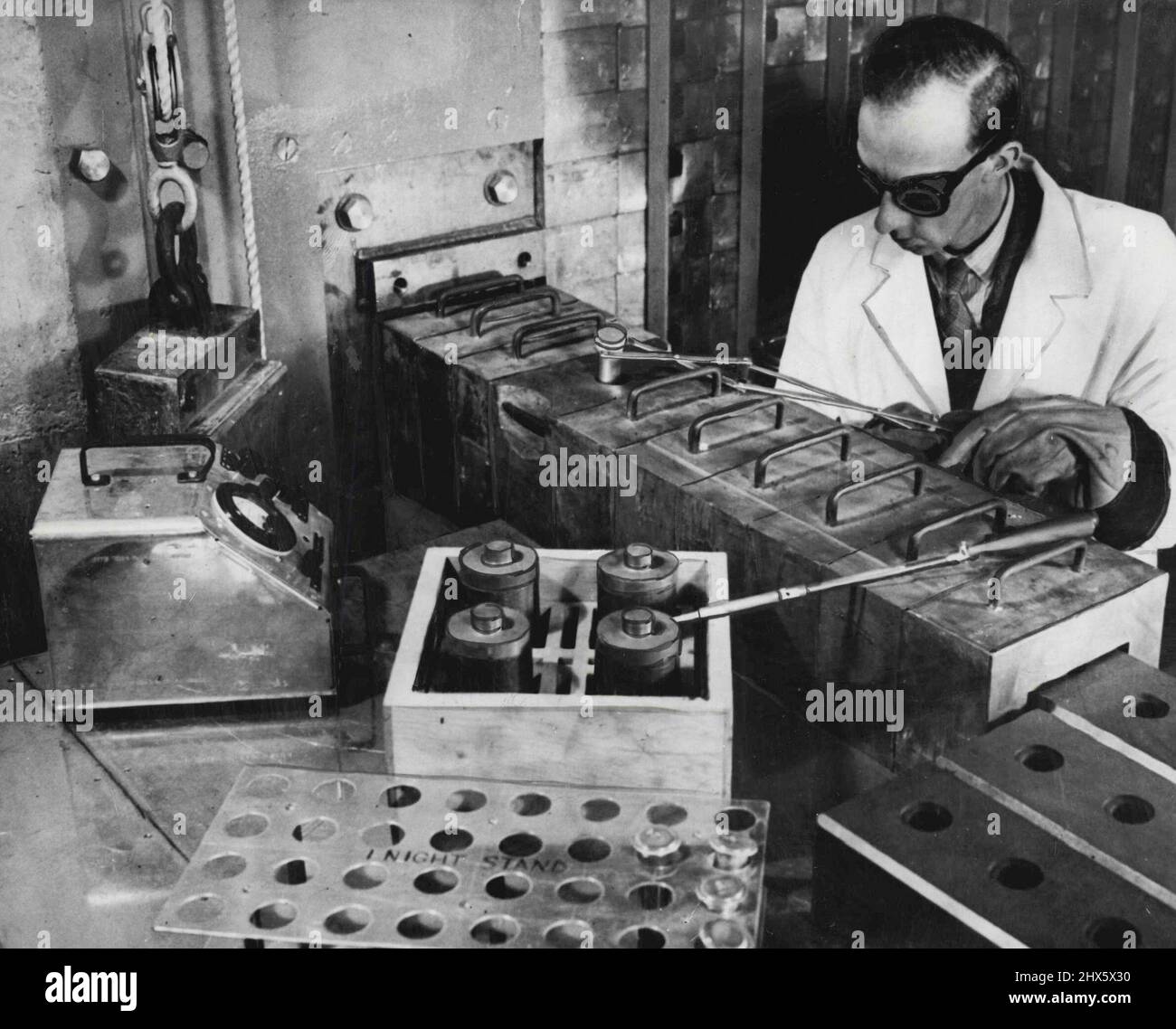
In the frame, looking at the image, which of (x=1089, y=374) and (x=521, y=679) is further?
(x=1089, y=374)

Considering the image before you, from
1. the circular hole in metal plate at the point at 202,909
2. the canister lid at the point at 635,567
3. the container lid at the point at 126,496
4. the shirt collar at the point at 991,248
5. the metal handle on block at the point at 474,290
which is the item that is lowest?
the circular hole in metal plate at the point at 202,909

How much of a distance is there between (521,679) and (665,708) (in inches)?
8.0

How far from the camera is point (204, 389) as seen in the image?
7.88ft

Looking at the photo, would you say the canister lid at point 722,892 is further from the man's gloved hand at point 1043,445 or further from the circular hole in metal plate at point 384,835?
the man's gloved hand at point 1043,445

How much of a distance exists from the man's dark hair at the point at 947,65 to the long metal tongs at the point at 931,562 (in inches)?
31.7

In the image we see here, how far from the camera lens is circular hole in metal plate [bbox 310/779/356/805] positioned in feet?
5.06

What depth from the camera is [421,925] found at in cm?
138

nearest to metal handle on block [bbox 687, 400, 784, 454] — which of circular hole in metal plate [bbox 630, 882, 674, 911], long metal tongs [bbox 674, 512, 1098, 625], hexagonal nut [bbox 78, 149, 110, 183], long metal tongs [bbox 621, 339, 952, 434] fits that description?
long metal tongs [bbox 621, 339, 952, 434]

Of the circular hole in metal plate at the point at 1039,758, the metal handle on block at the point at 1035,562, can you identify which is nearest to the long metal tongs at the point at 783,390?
the metal handle on block at the point at 1035,562

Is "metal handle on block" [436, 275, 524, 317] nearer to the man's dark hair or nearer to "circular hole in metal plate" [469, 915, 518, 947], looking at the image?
the man's dark hair

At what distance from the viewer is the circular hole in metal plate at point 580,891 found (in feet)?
4.61

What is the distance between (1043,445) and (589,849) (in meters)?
1.19

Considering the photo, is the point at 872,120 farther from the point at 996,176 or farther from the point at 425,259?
the point at 425,259
